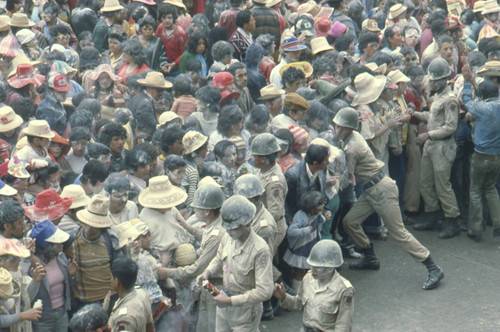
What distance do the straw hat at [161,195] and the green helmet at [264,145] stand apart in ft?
3.10

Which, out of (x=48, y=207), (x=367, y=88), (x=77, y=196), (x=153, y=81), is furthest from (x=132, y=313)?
(x=367, y=88)

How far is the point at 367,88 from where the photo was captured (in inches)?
427

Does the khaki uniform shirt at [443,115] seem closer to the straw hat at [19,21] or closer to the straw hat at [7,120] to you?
the straw hat at [7,120]

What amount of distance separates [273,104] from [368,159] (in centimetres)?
167

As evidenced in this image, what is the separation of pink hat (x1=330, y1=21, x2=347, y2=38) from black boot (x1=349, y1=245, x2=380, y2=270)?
499 centimetres

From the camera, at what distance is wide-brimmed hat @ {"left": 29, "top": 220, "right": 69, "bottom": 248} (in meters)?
6.98

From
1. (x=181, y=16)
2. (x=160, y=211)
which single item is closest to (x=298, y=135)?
(x=160, y=211)

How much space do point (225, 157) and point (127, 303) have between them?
2.78m

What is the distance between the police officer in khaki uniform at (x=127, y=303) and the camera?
648 cm

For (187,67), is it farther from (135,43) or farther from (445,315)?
(445,315)

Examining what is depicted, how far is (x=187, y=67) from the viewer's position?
11938mm

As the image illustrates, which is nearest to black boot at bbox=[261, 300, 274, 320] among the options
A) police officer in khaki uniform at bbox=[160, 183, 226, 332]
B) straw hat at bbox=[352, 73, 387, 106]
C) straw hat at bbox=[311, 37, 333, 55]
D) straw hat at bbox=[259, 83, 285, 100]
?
police officer in khaki uniform at bbox=[160, 183, 226, 332]

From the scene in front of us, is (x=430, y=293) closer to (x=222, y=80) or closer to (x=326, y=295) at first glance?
(x=326, y=295)

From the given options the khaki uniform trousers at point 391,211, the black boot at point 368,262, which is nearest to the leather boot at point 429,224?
the black boot at point 368,262
